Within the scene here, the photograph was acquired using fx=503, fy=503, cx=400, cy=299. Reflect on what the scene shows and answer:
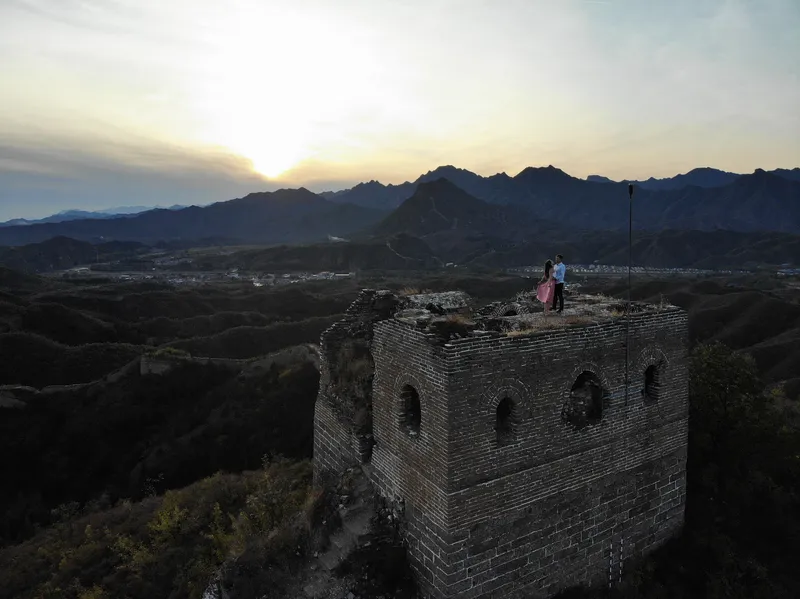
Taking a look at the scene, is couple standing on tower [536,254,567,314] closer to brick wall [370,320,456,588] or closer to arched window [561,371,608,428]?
arched window [561,371,608,428]

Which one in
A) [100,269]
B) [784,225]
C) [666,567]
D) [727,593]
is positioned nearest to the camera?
[727,593]

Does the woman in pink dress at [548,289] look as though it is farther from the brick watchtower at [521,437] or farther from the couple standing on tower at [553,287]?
the brick watchtower at [521,437]

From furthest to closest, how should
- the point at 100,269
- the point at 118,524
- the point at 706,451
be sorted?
the point at 100,269
the point at 118,524
the point at 706,451

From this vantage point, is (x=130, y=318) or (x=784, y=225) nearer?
(x=130, y=318)

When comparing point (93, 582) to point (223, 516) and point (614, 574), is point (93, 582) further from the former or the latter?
point (614, 574)

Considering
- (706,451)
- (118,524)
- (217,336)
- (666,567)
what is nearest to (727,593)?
(666,567)

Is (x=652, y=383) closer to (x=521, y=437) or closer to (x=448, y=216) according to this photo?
(x=521, y=437)
